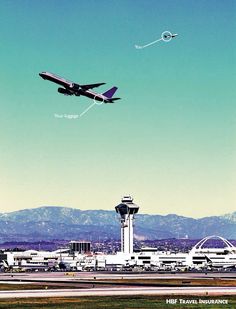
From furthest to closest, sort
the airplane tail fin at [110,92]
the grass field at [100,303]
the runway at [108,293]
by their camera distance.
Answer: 1. the airplane tail fin at [110,92]
2. the runway at [108,293]
3. the grass field at [100,303]

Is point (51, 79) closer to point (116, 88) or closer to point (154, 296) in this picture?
point (116, 88)

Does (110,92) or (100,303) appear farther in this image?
(110,92)

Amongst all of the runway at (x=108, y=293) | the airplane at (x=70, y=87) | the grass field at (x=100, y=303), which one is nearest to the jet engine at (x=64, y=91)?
the airplane at (x=70, y=87)

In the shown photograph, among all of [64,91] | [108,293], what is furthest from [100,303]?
[64,91]

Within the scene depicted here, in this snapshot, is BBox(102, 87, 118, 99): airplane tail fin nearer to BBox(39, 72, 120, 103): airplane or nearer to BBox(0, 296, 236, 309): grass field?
BBox(39, 72, 120, 103): airplane

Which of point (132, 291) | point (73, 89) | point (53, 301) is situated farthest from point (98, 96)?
point (53, 301)

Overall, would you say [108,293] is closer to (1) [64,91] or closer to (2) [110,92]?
(1) [64,91]

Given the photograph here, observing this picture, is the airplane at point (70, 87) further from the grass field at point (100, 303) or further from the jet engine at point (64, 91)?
the grass field at point (100, 303)

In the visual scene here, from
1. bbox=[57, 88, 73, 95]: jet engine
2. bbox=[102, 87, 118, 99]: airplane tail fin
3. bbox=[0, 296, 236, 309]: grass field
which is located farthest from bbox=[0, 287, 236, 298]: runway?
bbox=[102, 87, 118, 99]: airplane tail fin
